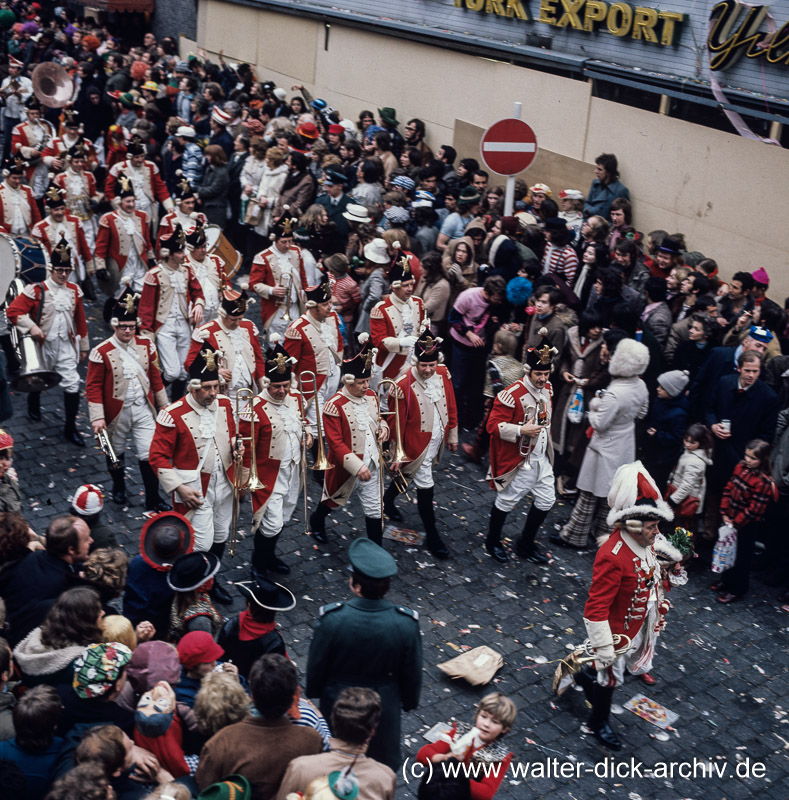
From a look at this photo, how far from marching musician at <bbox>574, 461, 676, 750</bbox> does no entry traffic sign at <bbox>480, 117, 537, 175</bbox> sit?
15.0 feet

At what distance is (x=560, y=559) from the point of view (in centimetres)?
882

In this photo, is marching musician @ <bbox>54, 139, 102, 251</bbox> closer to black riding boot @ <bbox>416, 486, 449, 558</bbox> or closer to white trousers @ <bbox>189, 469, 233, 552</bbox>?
white trousers @ <bbox>189, 469, 233, 552</bbox>

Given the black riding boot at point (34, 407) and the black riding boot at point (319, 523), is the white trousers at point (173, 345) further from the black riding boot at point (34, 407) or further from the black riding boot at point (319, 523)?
the black riding boot at point (319, 523)

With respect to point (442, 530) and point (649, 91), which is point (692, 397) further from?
point (649, 91)

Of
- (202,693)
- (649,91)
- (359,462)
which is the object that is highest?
(649,91)

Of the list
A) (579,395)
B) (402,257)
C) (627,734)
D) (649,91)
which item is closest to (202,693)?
(627,734)

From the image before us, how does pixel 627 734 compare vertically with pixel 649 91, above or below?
below

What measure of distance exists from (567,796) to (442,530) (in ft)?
10.7

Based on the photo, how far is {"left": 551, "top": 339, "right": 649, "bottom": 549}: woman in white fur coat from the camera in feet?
27.8

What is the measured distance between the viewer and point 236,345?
932cm

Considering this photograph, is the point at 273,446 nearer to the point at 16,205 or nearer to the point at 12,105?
the point at 16,205

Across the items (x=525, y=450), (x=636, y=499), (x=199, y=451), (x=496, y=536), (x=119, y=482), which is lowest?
(x=119, y=482)

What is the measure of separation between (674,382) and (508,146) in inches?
118

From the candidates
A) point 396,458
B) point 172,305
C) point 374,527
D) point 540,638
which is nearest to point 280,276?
point 172,305
